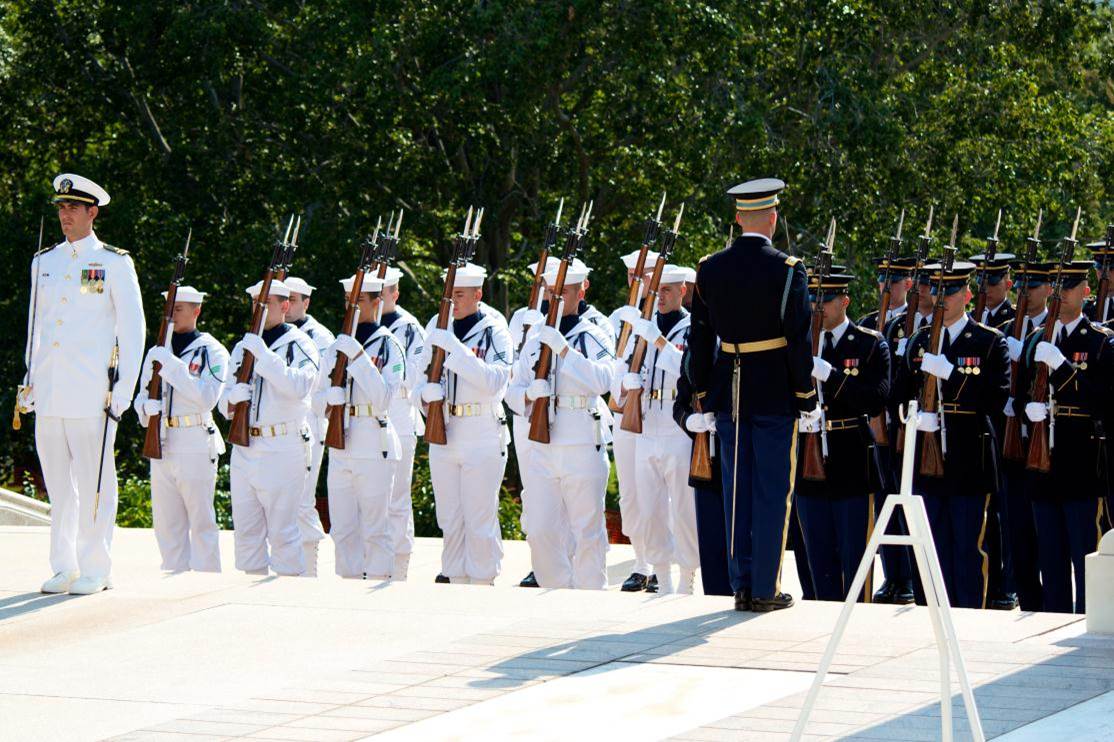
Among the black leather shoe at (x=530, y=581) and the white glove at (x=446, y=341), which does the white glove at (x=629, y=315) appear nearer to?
the white glove at (x=446, y=341)

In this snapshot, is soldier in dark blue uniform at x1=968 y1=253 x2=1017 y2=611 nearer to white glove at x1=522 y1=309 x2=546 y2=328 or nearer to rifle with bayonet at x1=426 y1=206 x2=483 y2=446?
white glove at x1=522 y1=309 x2=546 y2=328

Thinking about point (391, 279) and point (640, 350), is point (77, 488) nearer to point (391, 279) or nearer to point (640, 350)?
point (640, 350)

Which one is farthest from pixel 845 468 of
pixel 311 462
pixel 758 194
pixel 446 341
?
pixel 311 462

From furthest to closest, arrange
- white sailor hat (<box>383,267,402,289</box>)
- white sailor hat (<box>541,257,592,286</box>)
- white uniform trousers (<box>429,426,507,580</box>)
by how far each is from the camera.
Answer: white sailor hat (<box>383,267,402,289</box>) → white sailor hat (<box>541,257,592,286</box>) → white uniform trousers (<box>429,426,507,580</box>)

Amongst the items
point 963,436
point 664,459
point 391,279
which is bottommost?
point 664,459

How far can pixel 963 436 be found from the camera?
1020 centimetres

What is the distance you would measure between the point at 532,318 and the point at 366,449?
1.37m

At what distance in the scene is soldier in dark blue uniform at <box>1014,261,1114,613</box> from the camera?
32.9ft

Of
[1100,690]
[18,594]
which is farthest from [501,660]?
[18,594]

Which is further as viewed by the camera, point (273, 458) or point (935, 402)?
point (273, 458)

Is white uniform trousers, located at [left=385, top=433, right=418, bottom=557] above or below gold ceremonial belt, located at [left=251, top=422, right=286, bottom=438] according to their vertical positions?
below

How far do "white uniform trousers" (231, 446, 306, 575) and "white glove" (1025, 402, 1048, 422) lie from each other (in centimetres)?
475

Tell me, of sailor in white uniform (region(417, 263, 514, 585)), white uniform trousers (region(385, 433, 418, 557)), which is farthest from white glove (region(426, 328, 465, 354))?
white uniform trousers (region(385, 433, 418, 557))

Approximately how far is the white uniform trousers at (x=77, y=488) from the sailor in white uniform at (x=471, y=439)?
2516 mm
